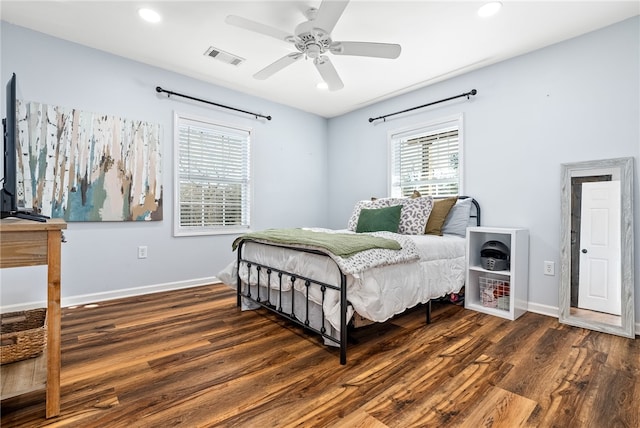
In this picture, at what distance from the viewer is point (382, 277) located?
6.75ft

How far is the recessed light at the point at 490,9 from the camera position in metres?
2.25

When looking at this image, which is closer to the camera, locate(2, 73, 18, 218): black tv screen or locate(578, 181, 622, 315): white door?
locate(2, 73, 18, 218): black tv screen

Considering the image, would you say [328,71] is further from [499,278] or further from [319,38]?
[499,278]

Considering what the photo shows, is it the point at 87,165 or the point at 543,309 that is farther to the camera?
the point at 87,165

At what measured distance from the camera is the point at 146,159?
3.30m

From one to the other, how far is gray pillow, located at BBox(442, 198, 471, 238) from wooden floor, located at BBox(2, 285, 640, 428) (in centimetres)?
97

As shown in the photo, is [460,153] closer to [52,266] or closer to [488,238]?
[488,238]

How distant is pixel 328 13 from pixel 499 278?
Answer: 2706 millimetres

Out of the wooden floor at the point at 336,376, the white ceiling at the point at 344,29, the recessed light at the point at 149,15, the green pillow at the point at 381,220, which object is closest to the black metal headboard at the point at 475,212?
the green pillow at the point at 381,220

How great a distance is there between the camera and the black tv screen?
144 centimetres

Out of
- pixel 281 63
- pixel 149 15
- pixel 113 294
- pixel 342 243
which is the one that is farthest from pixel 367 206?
pixel 113 294

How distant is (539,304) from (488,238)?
0.72 metres

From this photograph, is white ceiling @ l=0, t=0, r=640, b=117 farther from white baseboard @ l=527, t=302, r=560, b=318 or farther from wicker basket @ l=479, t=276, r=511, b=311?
white baseboard @ l=527, t=302, r=560, b=318

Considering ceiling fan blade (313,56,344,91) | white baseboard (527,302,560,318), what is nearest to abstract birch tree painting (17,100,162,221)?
ceiling fan blade (313,56,344,91)
